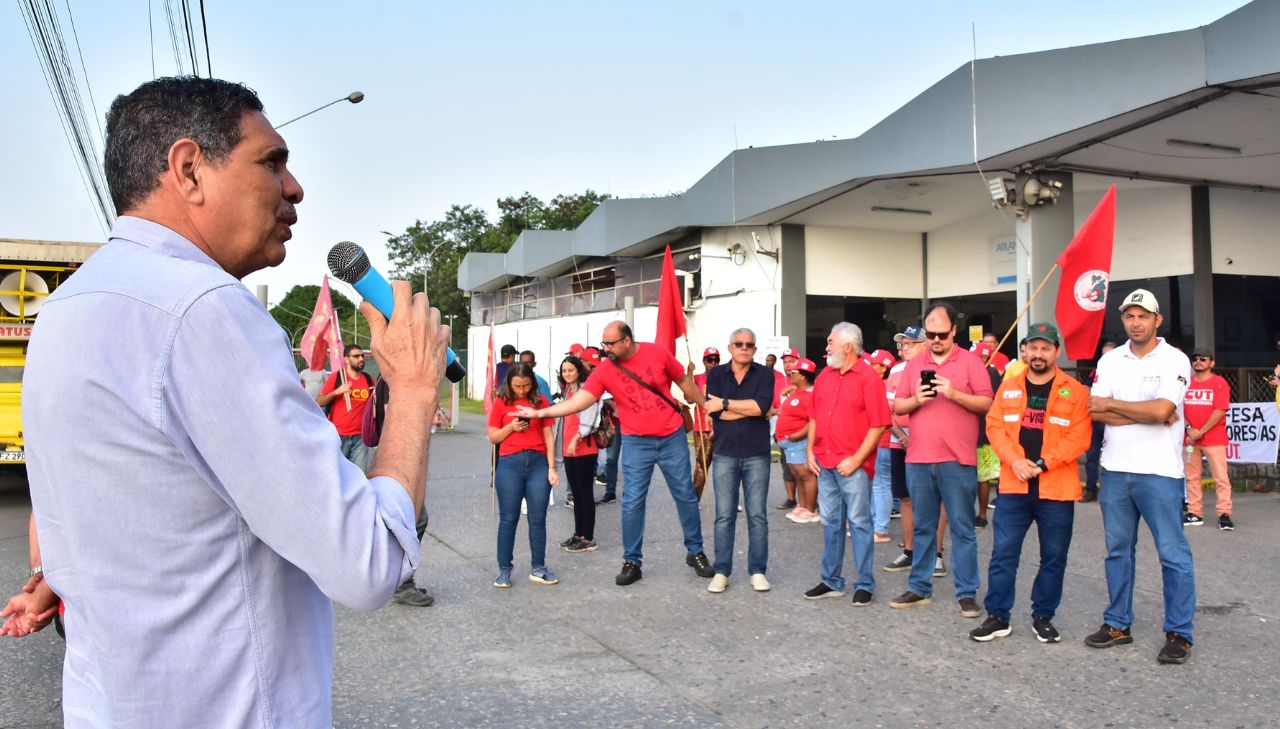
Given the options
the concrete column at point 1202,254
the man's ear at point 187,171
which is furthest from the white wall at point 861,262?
the man's ear at point 187,171

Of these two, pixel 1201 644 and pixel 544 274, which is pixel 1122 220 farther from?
pixel 544 274

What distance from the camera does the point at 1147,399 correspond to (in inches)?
224

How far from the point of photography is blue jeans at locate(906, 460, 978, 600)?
651 centimetres

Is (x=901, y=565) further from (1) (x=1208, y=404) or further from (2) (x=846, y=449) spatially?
(1) (x=1208, y=404)

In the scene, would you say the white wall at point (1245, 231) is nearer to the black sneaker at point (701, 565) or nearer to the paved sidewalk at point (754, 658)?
the paved sidewalk at point (754, 658)

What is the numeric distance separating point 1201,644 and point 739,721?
10.3ft

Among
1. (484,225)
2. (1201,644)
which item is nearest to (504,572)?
(1201,644)

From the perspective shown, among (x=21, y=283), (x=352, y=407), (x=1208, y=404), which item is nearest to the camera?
(x=352, y=407)

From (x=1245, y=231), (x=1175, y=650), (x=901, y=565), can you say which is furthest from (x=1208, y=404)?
(x=1245, y=231)

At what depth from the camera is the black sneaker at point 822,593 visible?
7.02 m

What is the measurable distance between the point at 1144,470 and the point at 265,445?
555 cm

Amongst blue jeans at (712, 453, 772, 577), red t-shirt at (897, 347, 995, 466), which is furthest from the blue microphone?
blue jeans at (712, 453, 772, 577)

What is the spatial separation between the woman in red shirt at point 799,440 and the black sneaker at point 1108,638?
4721 millimetres

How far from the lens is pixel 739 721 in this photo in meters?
4.48
